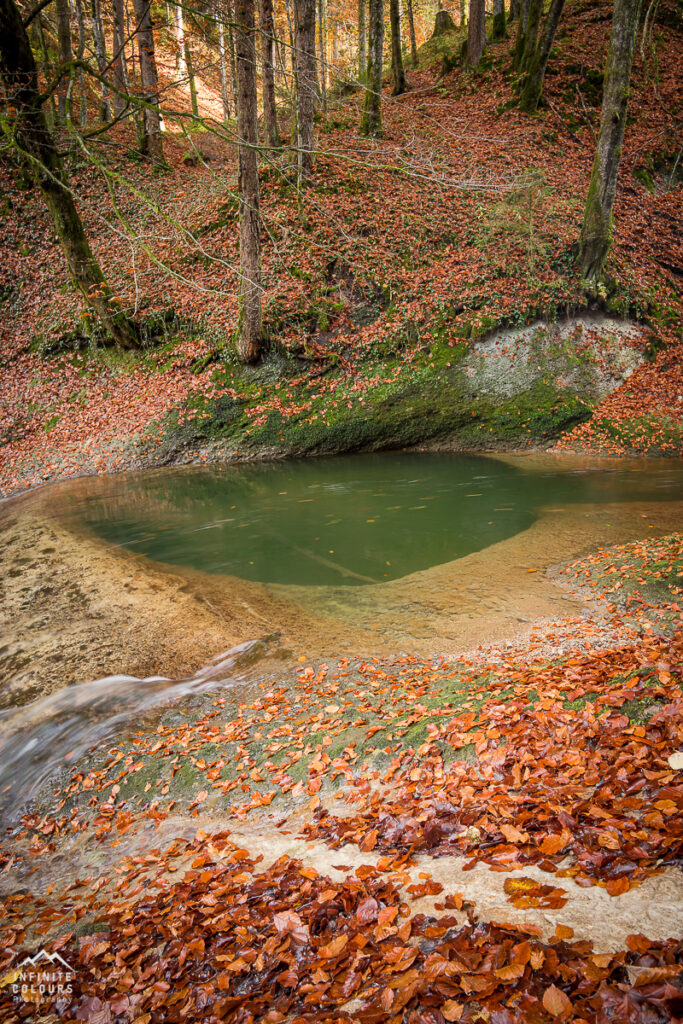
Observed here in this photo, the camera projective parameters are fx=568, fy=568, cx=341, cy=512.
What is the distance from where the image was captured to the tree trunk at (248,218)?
11.7 meters

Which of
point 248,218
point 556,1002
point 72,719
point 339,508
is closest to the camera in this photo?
point 556,1002

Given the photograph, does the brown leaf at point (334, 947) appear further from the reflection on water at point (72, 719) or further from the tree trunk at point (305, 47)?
the tree trunk at point (305, 47)

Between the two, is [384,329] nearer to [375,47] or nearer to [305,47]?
[305,47]

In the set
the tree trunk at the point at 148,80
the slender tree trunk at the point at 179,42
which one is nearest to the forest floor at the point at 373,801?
the slender tree trunk at the point at 179,42

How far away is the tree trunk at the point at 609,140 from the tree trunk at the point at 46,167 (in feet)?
38.1

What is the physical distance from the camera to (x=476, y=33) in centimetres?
2250

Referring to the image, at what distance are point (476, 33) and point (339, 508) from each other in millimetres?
22963

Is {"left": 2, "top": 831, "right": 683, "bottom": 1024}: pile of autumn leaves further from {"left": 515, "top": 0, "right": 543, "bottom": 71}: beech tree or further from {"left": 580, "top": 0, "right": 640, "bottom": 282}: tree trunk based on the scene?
{"left": 515, "top": 0, "right": 543, "bottom": 71}: beech tree

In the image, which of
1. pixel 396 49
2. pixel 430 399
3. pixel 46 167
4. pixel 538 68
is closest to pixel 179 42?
pixel 396 49

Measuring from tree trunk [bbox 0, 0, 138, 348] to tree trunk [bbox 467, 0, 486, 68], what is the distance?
58.6ft

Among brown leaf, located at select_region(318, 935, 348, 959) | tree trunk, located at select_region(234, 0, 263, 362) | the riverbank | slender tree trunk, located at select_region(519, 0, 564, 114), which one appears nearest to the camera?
the riverbank

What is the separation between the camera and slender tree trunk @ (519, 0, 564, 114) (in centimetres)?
1789

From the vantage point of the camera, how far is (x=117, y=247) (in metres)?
17.7

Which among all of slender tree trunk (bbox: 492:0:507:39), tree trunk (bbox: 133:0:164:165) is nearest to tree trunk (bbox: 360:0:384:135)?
tree trunk (bbox: 133:0:164:165)
